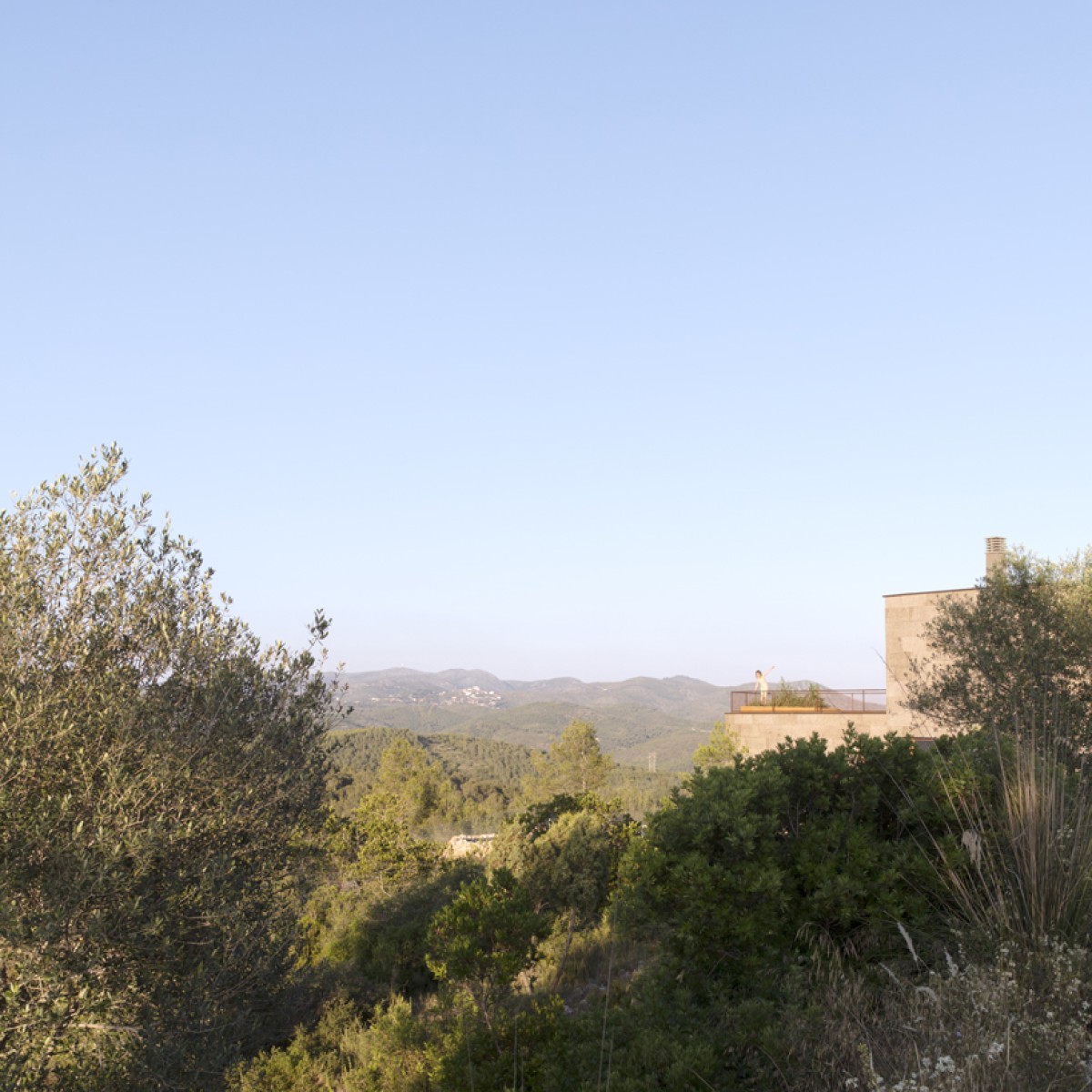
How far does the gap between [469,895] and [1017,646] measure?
48.4ft

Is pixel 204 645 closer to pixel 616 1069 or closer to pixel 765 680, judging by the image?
pixel 616 1069

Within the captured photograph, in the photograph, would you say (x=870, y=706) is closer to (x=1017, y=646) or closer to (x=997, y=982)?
(x=1017, y=646)

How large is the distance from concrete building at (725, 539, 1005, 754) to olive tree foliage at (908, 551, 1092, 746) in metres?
7.43

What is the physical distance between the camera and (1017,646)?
19.1 metres

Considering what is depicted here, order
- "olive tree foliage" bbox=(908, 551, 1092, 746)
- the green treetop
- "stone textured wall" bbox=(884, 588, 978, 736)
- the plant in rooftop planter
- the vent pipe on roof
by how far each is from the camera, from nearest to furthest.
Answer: "olive tree foliage" bbox=(908, 551, 1092, 746)
"stone textured wall" bbox=(884, 588, 978, 736)
the vent pipe on roof
the plant in rooftop planter
the green treetop

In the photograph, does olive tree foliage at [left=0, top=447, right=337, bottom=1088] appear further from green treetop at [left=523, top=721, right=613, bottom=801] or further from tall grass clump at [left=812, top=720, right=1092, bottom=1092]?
green treetop at [left=523, top=721, right=613, bottom=801]

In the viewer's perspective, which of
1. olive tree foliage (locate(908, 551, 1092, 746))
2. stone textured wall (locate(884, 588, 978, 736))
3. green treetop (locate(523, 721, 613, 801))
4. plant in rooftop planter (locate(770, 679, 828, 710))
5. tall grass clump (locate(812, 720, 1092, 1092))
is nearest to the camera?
tall grass clump (locate(812, 720, 1092, 1092))

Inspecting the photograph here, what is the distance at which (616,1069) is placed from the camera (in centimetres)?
661

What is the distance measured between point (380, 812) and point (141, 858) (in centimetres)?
2711

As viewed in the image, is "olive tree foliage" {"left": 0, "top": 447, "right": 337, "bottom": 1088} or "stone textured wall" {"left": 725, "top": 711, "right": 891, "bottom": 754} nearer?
"olive tree foliage" {"left": 0, "top": 447, "right": 337, "bottom": 1088}

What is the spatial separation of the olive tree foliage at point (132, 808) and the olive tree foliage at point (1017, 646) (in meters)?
13.8

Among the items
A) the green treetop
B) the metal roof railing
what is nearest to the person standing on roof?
the metal roof railing

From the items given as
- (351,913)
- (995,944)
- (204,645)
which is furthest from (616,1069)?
(351,913)

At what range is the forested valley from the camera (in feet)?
19.8
